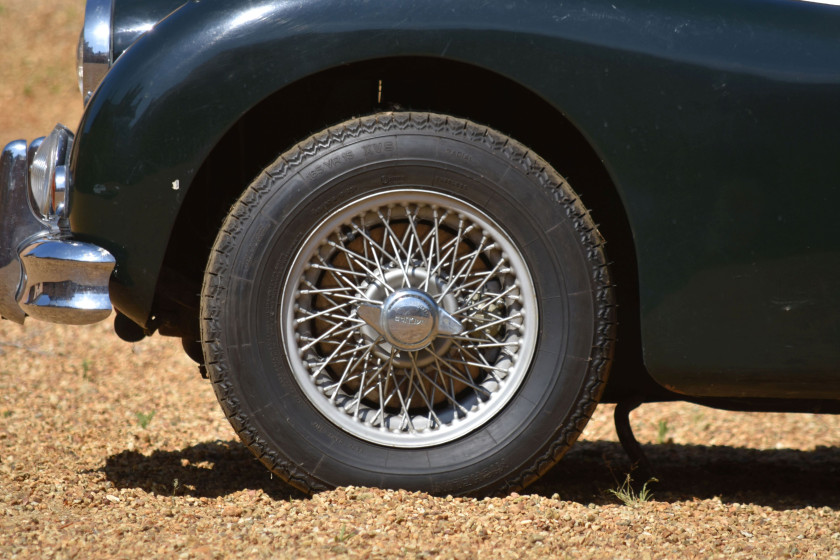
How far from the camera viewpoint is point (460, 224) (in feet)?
8.79

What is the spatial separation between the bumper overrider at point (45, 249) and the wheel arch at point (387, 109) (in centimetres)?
30

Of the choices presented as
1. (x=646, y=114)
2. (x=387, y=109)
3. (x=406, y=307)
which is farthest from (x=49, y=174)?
(x=646, y=114)

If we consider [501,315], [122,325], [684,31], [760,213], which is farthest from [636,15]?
[122,325]

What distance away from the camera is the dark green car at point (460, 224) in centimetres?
254

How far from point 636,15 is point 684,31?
5.5 inches

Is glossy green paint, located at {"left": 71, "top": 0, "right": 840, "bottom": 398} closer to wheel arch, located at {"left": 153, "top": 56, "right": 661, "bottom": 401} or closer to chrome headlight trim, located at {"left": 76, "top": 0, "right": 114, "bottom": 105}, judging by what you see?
wheel arch, located at {"left": 153, "top": 56, "right": 661, "bottom": 401}

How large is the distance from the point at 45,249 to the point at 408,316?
106 cm

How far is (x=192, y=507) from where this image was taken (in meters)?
2.74

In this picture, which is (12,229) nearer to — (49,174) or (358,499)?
(49,174)

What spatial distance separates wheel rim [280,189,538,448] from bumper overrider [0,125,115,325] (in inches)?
21.8

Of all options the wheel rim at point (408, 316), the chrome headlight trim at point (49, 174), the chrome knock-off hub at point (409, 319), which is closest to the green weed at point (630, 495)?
the wheel rim at point (408, 316)

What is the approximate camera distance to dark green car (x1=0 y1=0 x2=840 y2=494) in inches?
100

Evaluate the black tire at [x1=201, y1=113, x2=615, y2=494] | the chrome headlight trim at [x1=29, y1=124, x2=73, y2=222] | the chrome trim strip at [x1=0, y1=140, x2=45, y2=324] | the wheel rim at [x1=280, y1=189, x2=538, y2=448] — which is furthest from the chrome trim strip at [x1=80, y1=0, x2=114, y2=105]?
the wheel rim at [x1=280, y1=189, x2=538, y2=448]

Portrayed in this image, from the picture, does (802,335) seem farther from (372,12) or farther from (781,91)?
(372,12)
